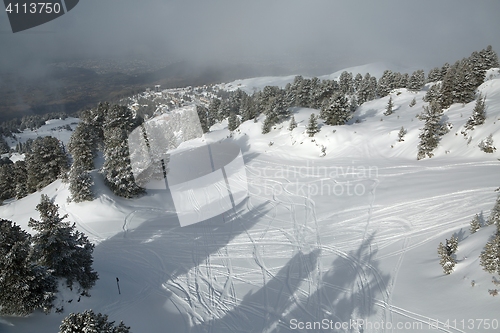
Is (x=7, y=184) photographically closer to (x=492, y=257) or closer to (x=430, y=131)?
(x=492, y=257)

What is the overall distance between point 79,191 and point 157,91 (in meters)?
152

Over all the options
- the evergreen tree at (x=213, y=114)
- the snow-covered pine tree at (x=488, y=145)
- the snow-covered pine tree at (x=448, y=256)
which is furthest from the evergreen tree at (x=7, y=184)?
the snow-covered pine tree at (x=488, y=145)

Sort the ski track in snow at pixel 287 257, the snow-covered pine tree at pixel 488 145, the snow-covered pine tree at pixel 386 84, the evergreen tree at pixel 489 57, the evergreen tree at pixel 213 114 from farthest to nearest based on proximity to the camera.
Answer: the evergreen tree at pixel 213 114 < the snow-covered pine tree at pixel 386 84 < the evergreen tree at pixel 489 57 < the snow-covered pine tree at pixel 488 145 < the ski track in snow at pixel 287 257

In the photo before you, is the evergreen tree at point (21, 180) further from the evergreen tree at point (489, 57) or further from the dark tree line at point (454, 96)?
the evergreen tree at point (489, 57)

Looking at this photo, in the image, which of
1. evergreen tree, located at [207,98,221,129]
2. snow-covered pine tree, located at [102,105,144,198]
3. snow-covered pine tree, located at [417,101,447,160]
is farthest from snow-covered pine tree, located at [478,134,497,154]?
evergreen tree, located at [207,98,221,129]

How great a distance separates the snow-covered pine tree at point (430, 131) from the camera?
64.2 ft

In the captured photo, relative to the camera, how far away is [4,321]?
8.01m

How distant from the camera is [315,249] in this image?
12898 millimetres

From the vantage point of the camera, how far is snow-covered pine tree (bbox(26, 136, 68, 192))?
86.1 ft

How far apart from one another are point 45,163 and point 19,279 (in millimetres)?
23565

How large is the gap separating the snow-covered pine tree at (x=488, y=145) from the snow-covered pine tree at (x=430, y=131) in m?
2.98

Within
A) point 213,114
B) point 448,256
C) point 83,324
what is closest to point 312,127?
point 448,256

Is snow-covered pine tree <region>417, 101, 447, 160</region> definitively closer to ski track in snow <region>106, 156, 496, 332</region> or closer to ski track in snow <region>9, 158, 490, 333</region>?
ski track in snow <region>9, 158, 490, 333</region>

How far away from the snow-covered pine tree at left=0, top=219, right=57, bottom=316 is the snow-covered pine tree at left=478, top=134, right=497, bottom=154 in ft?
83.4
